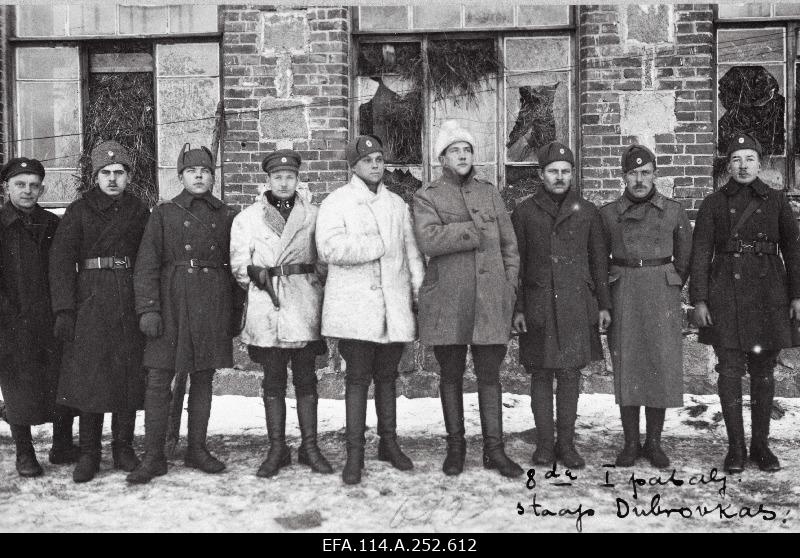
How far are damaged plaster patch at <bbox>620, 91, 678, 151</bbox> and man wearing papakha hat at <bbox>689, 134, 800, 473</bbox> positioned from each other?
1617mm

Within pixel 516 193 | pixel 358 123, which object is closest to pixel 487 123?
pixel 516 193

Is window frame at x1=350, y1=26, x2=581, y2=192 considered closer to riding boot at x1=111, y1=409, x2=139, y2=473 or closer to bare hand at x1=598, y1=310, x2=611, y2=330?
bare hand at x1=598, y1=310, x2=611, y2=330

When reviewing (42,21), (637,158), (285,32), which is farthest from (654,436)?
(42,21)

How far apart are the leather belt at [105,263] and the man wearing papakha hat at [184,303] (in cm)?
15

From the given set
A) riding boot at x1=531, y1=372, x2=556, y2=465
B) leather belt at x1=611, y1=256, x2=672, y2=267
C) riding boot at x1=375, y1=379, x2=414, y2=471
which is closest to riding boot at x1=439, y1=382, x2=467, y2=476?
riding boot at x1=375, y1=379, x2=414, y2=471

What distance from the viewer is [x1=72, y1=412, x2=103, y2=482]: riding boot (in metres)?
4.43

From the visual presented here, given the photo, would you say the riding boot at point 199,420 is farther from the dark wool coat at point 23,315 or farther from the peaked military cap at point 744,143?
the peaked military cap at point 744,143

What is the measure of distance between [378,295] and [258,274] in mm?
674

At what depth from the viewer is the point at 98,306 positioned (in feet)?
14.4

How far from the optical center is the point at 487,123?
656 centimetres

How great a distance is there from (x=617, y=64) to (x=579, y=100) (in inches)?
15.5

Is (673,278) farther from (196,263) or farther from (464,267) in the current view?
(196,263)
